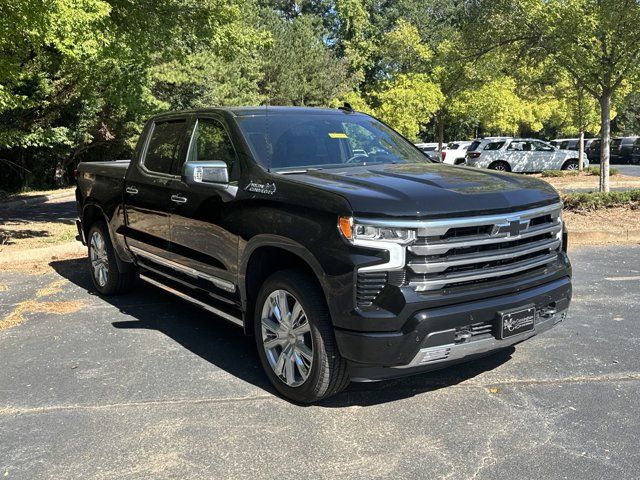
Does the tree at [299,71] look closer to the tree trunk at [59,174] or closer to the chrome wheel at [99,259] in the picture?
the tree trunk at [59,174]

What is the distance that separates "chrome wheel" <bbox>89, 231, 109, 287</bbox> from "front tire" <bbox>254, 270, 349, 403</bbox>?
10.1ft

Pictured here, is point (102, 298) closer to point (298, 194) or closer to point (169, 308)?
point (169, 308)

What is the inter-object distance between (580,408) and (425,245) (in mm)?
1506

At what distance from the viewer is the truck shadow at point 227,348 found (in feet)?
13.4

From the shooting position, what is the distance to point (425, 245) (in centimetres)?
332

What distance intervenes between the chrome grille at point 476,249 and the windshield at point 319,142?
133cm

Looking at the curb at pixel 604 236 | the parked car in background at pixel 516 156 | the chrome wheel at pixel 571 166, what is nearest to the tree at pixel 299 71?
the parked car in background at pixel 516 156

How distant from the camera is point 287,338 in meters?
3.84

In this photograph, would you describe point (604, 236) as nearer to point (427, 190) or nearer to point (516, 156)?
point (427, 190)

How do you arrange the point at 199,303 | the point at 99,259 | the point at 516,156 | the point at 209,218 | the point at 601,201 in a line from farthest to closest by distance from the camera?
the point at 516,156, the point at 601,201, the point at 99,259, the point at 199,303, the point at 209,218

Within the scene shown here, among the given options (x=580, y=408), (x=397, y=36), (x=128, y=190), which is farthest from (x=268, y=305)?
(x=397, y=36)

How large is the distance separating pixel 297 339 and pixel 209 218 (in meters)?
1.24

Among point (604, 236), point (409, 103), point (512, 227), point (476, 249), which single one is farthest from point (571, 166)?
point (476, 249)

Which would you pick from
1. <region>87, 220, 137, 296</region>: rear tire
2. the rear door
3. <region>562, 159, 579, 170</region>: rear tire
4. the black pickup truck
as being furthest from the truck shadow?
<region>562, 159, 579, 170</region>: rear tire
